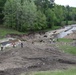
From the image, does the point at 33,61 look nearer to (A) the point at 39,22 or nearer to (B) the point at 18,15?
(B) the point at 18,15

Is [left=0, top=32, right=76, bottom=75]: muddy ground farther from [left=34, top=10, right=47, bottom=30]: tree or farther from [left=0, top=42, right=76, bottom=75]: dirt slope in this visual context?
[left=34, top=10, right=47, bottom=30]: tree

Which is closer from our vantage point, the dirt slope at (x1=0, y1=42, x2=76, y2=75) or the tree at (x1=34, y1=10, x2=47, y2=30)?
the dirt slope at (x1=0, y1=42, x2=76, y2=75)

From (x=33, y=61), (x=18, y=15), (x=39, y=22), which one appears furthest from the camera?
(x=39, y=22)

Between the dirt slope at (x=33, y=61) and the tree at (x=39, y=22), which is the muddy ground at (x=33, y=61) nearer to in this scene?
the dirt slope at (x=33, y=61)

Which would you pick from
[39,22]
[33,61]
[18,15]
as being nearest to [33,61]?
[33,61]

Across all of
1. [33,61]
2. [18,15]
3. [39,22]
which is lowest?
[33,61]

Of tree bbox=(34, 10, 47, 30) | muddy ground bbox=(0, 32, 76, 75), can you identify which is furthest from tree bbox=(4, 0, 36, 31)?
muddy ground bbox=(0, 32, 76, 75)

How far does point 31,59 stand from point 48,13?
255 feet

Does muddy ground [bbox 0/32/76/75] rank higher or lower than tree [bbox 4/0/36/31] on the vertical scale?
lower

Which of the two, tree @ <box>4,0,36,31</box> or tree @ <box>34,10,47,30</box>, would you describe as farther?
tree @ <box>34,10,47,30</box>

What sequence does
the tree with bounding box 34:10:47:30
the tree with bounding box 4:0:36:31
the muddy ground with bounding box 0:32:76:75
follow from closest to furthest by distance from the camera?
the muddy ground with bounding box 0:32:76:75 → the tree with bounding box 4:0:36:31 → the tree with bounding box 34:10:47:30

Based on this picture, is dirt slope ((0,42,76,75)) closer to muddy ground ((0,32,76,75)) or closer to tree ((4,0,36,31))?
muddy ground ((0,32,76,75))

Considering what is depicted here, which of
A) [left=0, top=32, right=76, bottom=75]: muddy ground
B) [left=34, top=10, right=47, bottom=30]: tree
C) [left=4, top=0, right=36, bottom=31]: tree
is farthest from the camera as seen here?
[left=34, top=10, right=47, bottom=30]: tree

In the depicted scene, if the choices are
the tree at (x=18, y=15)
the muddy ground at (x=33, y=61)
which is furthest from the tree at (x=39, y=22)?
the muddy ground at (x=33, y=61)
